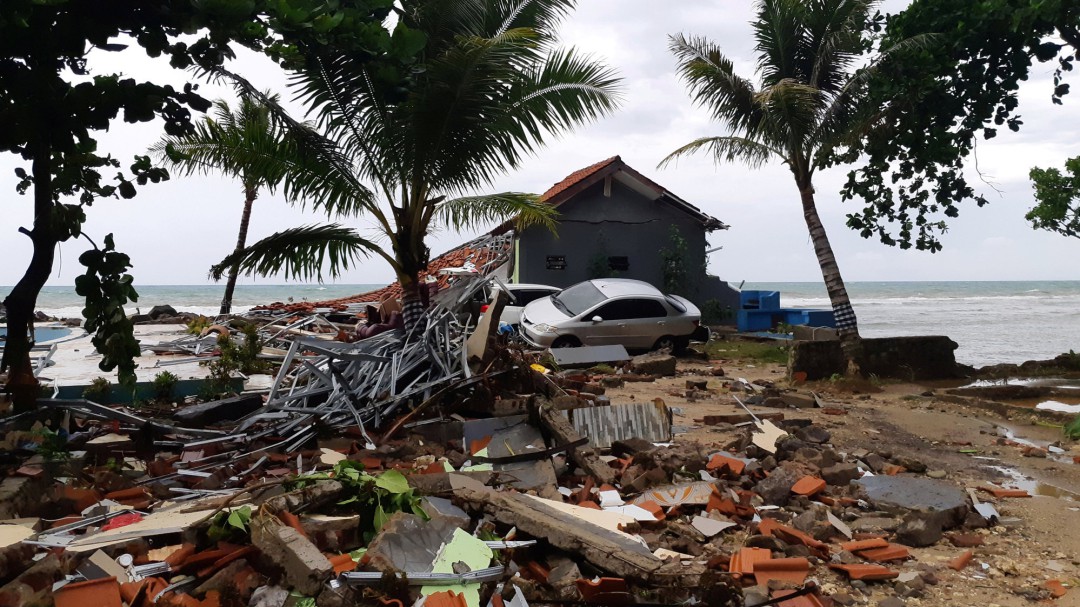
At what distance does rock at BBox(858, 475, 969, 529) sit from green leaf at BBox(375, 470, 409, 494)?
11.3 feet

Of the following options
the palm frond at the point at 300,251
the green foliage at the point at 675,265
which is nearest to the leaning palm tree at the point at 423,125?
the palm frond at the point at 300,251

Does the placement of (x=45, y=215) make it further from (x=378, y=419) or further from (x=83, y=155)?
(x=378, y=419)

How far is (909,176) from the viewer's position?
14281 mm

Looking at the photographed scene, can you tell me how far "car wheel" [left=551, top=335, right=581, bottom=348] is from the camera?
45.0ft

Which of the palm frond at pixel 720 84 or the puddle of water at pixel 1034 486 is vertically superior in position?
the palm frond at pixel 720 84

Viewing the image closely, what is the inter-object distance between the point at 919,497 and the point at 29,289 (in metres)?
6.63

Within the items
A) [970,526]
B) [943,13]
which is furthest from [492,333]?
[943,13]

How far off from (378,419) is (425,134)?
358 cm

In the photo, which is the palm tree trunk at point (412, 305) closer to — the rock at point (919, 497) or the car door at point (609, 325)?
the rock at point (919, 497)

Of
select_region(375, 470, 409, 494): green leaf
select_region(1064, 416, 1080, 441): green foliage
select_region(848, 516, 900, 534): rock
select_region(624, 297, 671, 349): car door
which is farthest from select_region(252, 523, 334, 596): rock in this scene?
select_region(624, 297, 671, 349): car door

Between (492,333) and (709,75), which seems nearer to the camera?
(492,333)

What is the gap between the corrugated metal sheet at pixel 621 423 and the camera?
6410mm

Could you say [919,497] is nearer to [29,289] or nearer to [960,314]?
[29,289]

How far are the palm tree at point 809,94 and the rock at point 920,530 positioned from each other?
852 cm
